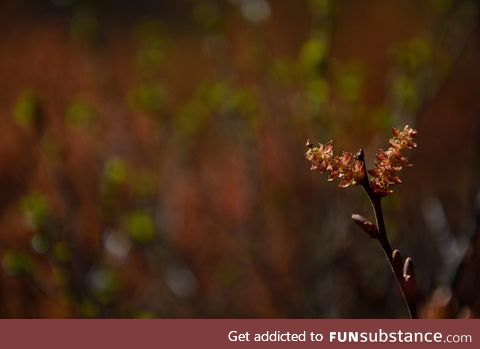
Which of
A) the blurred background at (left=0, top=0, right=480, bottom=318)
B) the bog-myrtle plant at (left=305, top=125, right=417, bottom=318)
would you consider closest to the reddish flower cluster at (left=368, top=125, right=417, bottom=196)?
the bog-myrtle plant at (left=305, top=125, right=417, bottom=318)

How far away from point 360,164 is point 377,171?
0.03 m

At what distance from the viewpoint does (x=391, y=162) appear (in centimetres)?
→ 67

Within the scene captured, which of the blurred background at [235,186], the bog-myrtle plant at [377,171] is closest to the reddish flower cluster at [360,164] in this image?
the bog-myrtle plant at [377,171]

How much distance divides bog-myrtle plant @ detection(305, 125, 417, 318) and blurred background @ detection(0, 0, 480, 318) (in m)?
0.36

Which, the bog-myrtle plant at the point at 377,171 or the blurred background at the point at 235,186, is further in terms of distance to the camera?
the blurred background at the point at 235,186

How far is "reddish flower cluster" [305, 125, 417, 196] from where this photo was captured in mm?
654

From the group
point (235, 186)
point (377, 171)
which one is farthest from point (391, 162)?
point (235, 186)

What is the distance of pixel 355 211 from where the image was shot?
5.93ft

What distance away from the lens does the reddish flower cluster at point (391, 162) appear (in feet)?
2.18

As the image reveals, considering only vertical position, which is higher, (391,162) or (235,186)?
(235,186)

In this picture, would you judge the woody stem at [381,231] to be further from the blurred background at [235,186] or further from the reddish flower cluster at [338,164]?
the blurred background at [235,186]

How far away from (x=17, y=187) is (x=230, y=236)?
742 millimetres

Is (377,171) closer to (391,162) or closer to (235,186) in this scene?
(391,162)

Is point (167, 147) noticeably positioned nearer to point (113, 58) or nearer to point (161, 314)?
point (161, 314)
